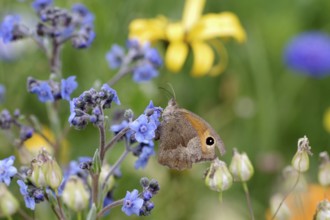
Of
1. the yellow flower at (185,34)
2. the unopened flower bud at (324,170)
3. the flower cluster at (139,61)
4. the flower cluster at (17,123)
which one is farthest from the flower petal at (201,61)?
the unopened flower bud at (324,170)

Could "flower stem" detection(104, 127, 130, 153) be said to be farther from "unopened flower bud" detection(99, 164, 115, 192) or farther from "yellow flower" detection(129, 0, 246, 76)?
"yellow flower" detection(129, 0, 246, 76)

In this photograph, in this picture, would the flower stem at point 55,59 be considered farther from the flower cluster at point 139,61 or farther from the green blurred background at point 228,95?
the green blurred background at point 228,95

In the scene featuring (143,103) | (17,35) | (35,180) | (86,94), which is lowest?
(35,180)

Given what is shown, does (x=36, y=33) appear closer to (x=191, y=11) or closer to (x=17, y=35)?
(x=17, y=35)

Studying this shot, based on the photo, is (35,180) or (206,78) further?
(206,78)

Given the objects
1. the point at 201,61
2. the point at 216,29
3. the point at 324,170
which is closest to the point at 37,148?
the point at 201,61

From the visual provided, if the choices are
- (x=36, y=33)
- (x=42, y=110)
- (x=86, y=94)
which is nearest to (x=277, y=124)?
(x=42, y=110)

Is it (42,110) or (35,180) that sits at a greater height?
(42,110)

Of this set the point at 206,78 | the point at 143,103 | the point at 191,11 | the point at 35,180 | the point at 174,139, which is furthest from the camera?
the point at 206,78
